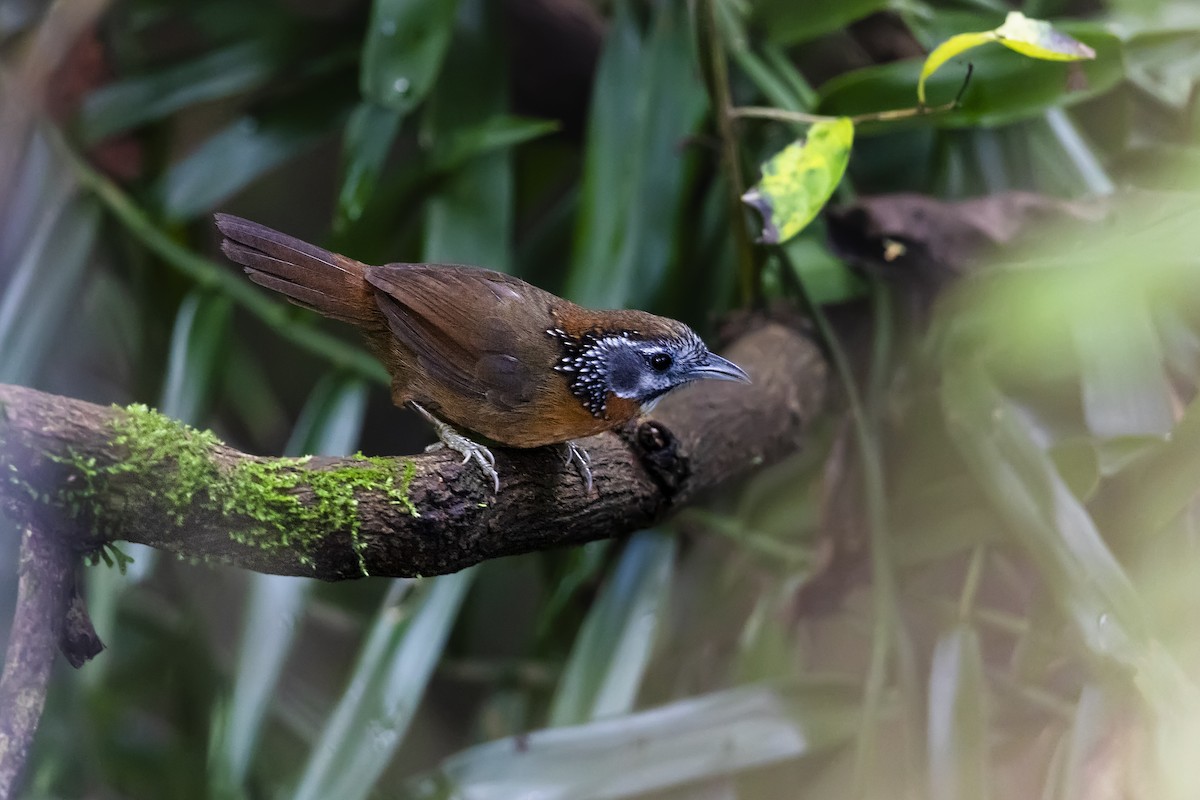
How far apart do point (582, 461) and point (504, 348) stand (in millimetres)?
237

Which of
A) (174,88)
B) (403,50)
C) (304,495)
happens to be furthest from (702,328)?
(174,88)

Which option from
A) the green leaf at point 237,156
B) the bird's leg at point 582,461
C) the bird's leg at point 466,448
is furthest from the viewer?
the green leaf at point 237,156

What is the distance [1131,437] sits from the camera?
1.89 metres

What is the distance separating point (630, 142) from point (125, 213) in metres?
1.36

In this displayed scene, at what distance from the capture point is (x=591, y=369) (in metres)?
1.60

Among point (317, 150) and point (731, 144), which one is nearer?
point (731, 144)

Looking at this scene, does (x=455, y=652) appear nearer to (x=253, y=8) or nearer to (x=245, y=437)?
(x=245, y=437)

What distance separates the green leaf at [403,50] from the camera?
211 cm

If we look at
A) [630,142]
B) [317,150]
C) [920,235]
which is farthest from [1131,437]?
[317,150]

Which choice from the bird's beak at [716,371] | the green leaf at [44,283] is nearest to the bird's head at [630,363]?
the bird's beak at [716,371]

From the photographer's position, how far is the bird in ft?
5.13

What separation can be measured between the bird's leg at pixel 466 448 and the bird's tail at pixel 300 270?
238mm

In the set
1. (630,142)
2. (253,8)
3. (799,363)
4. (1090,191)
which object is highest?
(253,8)

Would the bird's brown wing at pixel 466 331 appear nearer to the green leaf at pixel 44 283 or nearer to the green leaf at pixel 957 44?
the green leaf at pixel 957 44
